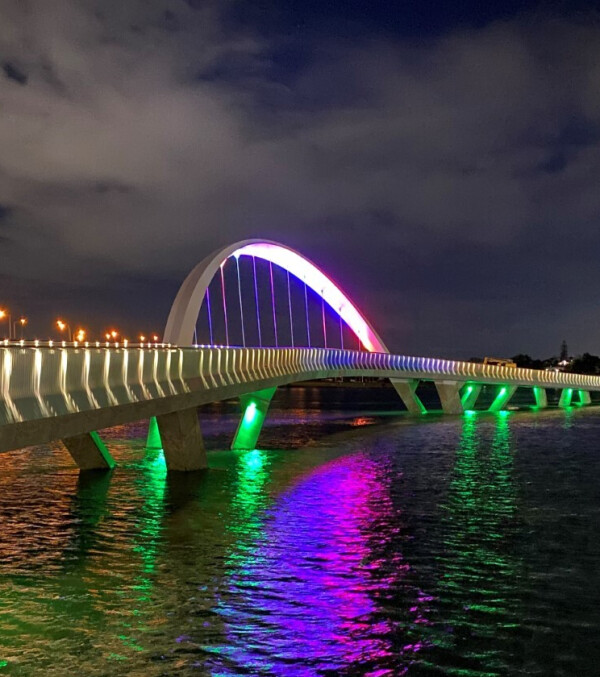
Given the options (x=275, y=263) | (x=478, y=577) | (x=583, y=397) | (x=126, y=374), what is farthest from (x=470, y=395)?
(x=478, y=577)

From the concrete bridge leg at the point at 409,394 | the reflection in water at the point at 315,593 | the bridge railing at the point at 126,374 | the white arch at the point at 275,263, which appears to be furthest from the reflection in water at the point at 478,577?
the concrete bridge leg at the point at 409,394

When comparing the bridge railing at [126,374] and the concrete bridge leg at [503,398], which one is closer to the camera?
the bridge railing at [126,374]

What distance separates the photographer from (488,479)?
97.1 ft

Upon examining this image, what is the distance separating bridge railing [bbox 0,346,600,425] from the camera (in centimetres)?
1453

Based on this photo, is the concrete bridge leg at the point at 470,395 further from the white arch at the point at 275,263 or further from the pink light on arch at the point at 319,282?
the white arch at the point at 275,263

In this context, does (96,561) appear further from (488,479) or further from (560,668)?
(488,479)

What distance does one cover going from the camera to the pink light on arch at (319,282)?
6607 cm

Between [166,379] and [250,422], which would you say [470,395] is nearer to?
[250,422]

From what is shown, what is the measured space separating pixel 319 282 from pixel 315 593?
66149 millimetres

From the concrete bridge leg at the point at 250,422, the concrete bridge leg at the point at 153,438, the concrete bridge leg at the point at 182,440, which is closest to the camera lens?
the concrete bridge leg at the point at 182,440

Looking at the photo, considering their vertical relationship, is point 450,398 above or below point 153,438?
above

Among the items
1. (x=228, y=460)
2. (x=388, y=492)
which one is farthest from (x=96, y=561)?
(x=228, y=460)

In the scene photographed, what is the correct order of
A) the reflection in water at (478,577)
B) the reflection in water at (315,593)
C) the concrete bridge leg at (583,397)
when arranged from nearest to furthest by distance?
→ the reflection in water at (315,593), the reflection in water at (478,577), the concrete bridge leg at (583,397)

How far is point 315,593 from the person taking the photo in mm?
13406
